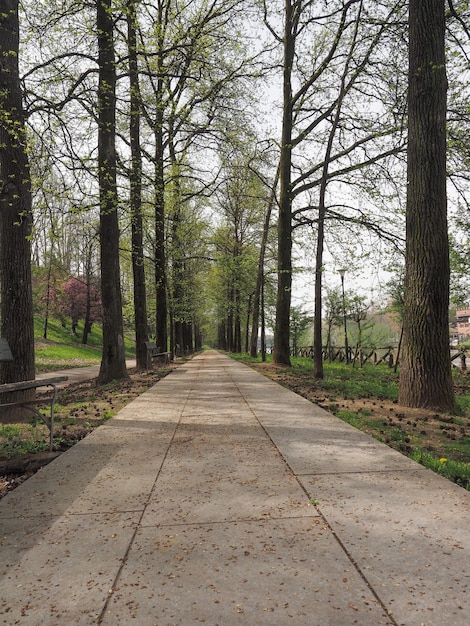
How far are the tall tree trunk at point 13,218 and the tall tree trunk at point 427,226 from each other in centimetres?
655

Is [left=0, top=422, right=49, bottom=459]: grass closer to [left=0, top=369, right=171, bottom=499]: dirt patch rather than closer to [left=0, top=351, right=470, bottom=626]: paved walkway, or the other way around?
[left=0, top=369, right=171, bottom=499]: dirt patch

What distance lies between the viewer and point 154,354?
2011 centimetres

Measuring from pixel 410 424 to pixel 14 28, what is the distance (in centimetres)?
928

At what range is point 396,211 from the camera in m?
14.4

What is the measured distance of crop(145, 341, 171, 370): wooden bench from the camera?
1802 centimetres

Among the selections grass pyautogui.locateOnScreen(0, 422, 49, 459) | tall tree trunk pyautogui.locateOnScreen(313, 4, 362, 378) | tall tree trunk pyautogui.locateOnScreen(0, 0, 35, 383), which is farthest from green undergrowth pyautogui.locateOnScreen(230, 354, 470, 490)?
tall tree trunk pyautogui.locateOnScreen(0, 0, 35, 383)

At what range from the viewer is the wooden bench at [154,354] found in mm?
18016

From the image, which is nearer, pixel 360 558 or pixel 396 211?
pixel 360 558

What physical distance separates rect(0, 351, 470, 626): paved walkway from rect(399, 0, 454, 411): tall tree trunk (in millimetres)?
2621

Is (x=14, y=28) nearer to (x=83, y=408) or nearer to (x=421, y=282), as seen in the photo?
(x=83, y=408)

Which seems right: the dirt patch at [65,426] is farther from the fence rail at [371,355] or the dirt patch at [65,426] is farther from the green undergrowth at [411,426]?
the fence rail at [371,355]

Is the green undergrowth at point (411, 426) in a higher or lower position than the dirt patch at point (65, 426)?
higher

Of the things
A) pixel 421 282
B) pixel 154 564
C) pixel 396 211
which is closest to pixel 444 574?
pixel 154 564

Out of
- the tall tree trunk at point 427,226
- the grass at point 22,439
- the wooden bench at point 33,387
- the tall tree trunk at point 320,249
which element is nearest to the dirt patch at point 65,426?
the grass at point 22,439
